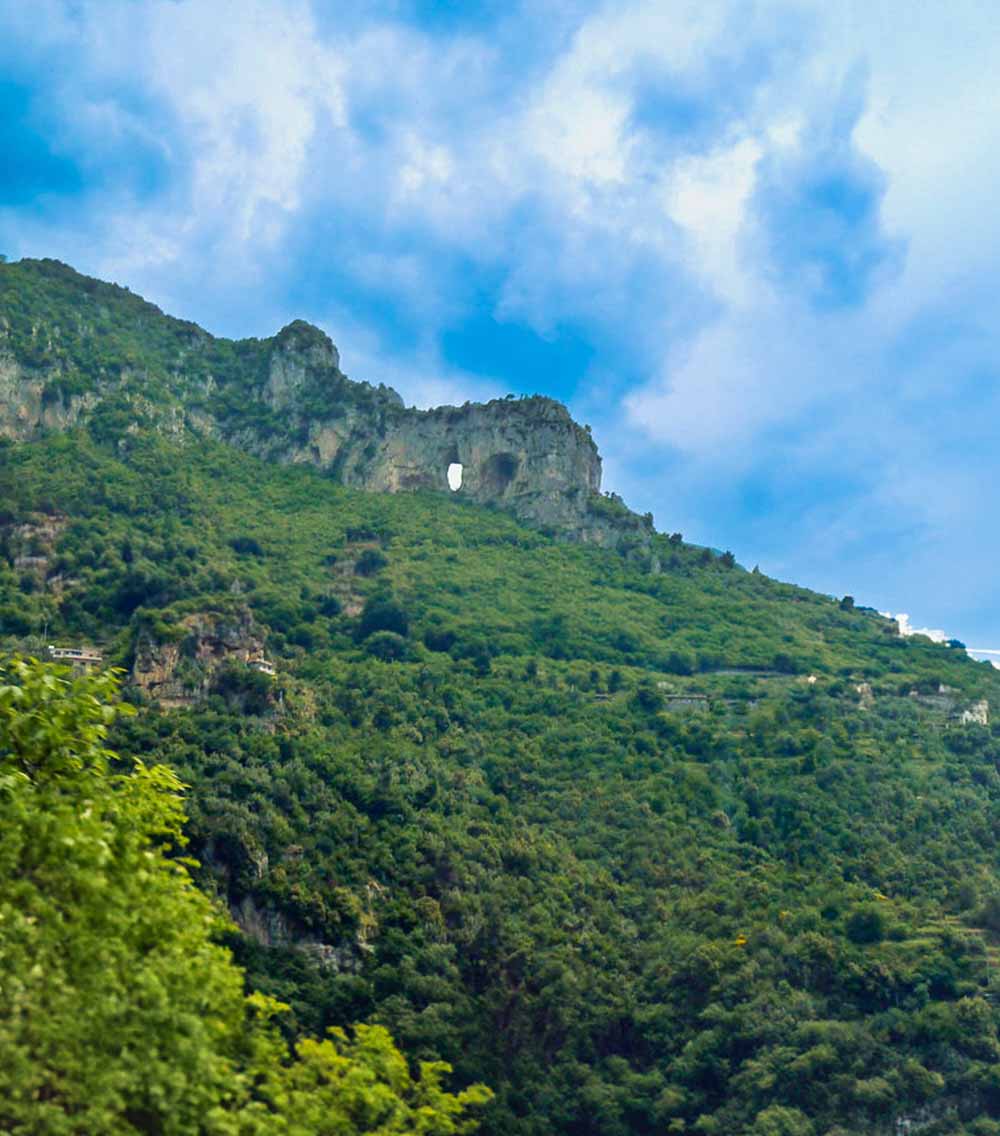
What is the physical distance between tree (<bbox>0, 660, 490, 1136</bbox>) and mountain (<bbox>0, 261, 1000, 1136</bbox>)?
25.3 meters

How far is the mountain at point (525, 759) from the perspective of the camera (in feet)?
132

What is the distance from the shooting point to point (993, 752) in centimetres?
6019

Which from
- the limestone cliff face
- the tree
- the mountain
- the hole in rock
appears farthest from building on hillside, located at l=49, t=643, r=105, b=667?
the hole in rock

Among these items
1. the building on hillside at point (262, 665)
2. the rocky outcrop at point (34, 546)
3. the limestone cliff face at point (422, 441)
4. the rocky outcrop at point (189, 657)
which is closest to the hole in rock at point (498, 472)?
the limestone cliff face at point (422, 441)

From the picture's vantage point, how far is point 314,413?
98188 millimetres

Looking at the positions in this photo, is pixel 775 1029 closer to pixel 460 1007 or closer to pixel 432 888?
pixel 460 1007

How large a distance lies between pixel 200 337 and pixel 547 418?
29270 millimetres

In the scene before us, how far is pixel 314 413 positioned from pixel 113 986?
291ft

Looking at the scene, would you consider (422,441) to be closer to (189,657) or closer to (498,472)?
(498,472)

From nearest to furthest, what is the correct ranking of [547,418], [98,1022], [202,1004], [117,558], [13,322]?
[98,1022] < [202,1004] < [117,558] < [13,322] < [547,418]

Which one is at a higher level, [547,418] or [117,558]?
[547,418]

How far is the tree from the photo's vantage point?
36.9ft

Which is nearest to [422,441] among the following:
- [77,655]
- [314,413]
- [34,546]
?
[314,413]

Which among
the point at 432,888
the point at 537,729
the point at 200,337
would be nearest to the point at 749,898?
the point at 432,888
